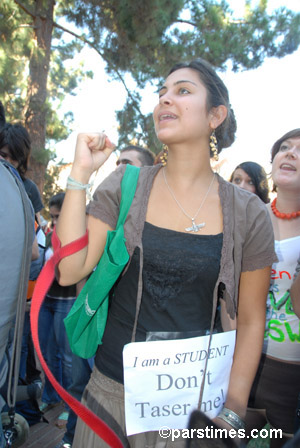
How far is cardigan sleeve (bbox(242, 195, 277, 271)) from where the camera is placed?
147 centimetres

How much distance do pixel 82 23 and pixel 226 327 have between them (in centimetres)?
929

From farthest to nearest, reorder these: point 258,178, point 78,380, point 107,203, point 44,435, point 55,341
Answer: point 55,341 < point 258,178 < point 44,435 < point 78,380 < point 107,203

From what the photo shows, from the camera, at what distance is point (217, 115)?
170 cm

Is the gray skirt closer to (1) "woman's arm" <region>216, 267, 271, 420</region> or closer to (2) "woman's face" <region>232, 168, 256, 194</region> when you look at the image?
(1) "woman's arm" <region>216, 267, 271, 420</region>

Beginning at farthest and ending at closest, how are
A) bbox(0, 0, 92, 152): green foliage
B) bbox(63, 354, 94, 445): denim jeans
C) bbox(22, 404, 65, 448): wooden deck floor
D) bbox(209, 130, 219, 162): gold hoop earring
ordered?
bbox(0, 0, 92, 152): green foliage → bbox(22, 404, 65, 448): wooden deck floor → bbox(63, 354, 94, 445): denim jeans → bbox(209, 130, 219, 162): gold hoop earring

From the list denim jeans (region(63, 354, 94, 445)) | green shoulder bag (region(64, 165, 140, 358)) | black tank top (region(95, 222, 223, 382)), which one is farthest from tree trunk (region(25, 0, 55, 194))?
black tank top (region(95, 222, 223, 382))

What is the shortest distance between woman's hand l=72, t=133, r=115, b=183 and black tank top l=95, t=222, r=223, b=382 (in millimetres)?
322

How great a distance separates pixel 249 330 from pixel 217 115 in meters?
0.97

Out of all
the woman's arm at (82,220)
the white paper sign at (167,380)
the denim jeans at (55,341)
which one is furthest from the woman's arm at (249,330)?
the denim jeans at (55,341)

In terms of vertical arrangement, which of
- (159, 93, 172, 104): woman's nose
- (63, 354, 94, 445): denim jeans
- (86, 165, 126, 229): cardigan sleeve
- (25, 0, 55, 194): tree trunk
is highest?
(25, 0, 55, 194): tree trunk

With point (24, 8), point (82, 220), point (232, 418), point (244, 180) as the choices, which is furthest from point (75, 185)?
point (24, 8)

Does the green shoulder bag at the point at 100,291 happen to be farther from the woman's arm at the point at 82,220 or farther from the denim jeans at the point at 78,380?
the denim jeans at the point at 78,380

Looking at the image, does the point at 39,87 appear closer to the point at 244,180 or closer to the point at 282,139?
the point at 244,180

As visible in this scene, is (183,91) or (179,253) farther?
(183,91)
